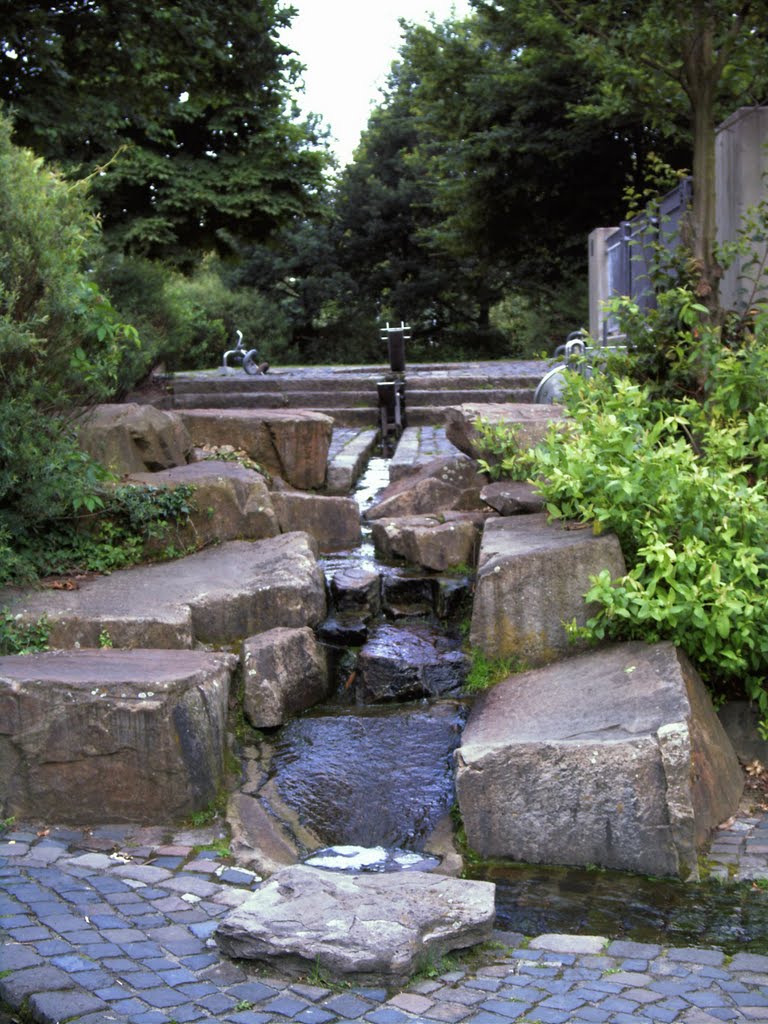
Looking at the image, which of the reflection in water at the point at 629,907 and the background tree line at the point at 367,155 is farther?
the background tree line at the point at 367,155

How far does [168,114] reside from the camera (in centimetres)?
1377

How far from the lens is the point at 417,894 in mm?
3852

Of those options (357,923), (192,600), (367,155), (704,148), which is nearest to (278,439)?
(192,600)

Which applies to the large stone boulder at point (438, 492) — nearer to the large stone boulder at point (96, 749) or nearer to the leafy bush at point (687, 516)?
the leafy bush at point (687, 516)

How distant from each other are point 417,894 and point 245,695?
2.19 meters

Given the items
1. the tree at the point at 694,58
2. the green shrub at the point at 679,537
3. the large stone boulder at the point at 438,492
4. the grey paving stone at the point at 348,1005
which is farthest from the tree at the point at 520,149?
the grey paving stone at the point at 348,1005

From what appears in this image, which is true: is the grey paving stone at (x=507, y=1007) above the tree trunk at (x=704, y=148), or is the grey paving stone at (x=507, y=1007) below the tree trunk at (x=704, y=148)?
below

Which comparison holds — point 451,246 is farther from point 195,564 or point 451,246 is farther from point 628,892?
point 628,892

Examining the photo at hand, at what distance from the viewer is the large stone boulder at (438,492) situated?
8.66 meters

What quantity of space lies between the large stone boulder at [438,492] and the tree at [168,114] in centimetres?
435

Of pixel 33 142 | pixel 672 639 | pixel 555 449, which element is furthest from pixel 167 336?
pixel 672 639

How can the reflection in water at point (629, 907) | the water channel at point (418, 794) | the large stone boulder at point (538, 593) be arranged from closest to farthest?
the reflection in water at point (629, 907), the water channel at point (418, 794), the large stone boulder at point (538, 593)

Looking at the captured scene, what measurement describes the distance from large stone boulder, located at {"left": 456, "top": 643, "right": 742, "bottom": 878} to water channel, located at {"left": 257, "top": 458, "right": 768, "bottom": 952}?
0.10m

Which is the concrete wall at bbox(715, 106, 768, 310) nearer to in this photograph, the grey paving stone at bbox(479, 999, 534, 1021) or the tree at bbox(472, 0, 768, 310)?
the tree at bbox(472, 0, 768, 310)
